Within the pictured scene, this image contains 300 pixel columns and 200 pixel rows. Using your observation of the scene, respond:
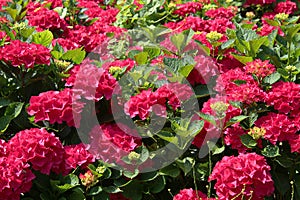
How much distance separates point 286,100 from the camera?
255cm

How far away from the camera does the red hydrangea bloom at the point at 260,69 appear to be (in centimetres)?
269

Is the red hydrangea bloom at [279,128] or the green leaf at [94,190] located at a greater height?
the red hydrangea bloom at [279,128]

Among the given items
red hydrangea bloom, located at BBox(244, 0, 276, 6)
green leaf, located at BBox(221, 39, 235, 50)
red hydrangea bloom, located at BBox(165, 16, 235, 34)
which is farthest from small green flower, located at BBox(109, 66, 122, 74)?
red hydrangea bloom, located at BBox(244, 0, 276, 6)

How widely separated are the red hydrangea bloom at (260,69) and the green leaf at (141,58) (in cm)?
52

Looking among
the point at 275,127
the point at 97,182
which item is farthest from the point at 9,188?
the point at 275,127

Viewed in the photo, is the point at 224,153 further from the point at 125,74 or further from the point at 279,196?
the point at 125,74

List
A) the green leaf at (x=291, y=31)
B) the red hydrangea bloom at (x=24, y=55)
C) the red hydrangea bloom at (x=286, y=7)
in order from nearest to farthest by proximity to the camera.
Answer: the red hydrangea bloom at (x=24, y=55) < the green leaf at (x=291, y=31) < the red hydrangea bloom at (x=286, y=7)

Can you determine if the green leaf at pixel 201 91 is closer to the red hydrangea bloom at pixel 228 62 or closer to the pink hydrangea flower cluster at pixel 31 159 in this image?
the red hydrangea bloom at pixel 228 62

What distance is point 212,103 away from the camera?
2527 mm

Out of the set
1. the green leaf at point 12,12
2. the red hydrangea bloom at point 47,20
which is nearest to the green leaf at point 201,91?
the red hydrangea bloom at point 47,20

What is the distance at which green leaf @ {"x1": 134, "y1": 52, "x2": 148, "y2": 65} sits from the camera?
281 centimetres

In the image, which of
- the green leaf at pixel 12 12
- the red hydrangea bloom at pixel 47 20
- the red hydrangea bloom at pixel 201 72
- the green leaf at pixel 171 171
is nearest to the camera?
the green leaf at pixel 171 171

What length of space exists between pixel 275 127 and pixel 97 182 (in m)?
0.83

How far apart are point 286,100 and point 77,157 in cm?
99
